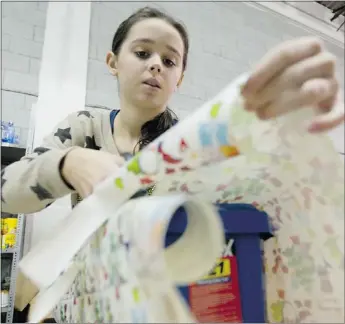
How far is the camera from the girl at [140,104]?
354 millimetres

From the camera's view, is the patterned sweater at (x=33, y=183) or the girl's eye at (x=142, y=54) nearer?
the patterned sweater at (x=33, y=183)

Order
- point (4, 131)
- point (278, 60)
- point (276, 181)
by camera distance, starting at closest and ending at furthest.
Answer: point (278, 60) → point (276, 181) → point (4, 131)

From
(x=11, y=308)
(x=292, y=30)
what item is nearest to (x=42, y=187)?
(x=11, y=308)

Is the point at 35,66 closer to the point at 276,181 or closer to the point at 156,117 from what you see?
the point at 156,117

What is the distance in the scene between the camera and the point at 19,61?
1.82 meters

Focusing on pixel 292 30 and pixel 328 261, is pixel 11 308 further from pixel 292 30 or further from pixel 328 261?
pixel 292 30

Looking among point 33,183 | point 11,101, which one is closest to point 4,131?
point 11,101

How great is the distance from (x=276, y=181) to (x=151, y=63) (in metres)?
0.45

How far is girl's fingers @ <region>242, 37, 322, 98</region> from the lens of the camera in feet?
1.15

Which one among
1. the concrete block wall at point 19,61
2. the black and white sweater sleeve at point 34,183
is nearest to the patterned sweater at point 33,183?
the black and white sweater sleeve at point 34,183

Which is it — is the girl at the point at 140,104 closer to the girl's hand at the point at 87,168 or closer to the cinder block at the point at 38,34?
the girl's hand at the point at 87,168

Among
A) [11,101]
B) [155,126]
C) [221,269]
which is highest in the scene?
[11,101]

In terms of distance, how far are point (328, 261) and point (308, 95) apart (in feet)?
0.61

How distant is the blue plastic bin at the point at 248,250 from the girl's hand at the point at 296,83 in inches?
6.5
